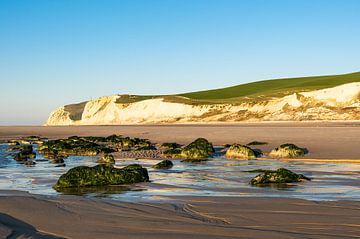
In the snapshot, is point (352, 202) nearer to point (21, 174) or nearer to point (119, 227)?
point (119, 227)

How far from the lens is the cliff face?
7350 centimetres

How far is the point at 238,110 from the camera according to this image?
289ft

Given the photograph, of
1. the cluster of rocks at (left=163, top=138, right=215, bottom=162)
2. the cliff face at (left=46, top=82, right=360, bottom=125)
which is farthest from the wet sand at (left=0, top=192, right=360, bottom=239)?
the cliff face at (left=46, top=82, right=360, bottom=125)

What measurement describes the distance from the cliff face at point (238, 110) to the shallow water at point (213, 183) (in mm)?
55813

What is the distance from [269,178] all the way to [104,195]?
412 cm

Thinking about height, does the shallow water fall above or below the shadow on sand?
below

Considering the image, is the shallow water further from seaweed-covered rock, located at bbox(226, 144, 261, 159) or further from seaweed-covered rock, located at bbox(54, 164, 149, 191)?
seaweed-covered rock, located at bbox(226, 144, 261, 159)

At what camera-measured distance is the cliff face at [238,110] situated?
241ft

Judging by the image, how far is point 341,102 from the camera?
75.2m

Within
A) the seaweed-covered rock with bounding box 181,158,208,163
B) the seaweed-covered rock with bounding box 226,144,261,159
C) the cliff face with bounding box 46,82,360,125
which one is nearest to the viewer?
the seaweed-covered rock with bounding box 181,158,208,163

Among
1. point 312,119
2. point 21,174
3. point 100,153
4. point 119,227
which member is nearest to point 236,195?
point 119,227

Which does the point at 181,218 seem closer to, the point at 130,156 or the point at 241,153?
the point at 241,153

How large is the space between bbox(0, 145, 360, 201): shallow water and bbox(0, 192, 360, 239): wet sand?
944 millimetres

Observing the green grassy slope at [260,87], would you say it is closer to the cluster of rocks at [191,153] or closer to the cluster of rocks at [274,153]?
the cluster of rocks at [191,153]
